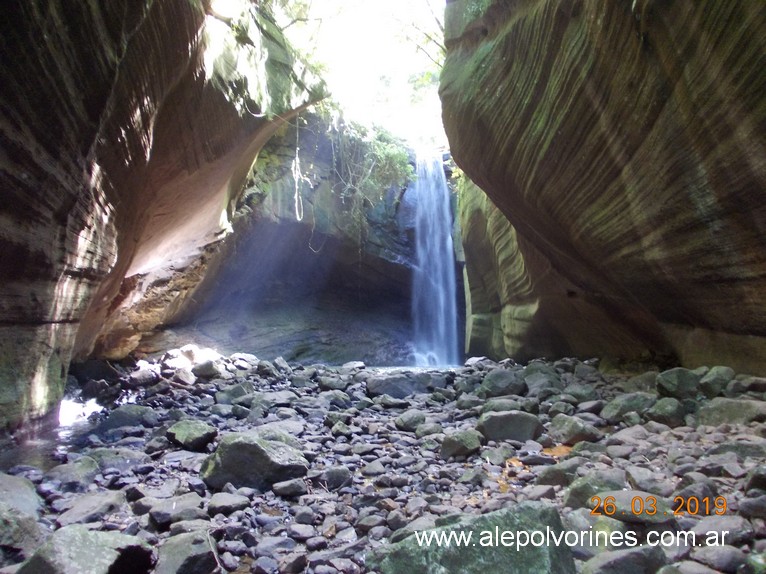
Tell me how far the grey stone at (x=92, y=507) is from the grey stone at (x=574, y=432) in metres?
2.96

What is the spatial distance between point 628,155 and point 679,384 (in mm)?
1874

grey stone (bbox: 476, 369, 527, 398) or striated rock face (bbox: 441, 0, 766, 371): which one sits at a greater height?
striated rock face (bbox: 441, 0, 766, 371)

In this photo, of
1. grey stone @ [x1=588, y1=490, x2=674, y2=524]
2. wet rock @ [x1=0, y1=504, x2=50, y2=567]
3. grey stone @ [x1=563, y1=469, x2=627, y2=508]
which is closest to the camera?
grey stone @ [x1=588, y1=490, x2=674, y2=524]

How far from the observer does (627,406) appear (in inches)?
159


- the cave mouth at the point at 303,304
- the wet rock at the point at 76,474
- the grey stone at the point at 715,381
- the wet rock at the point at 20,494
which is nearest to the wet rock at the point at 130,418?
the wet rock at the point at 76,474

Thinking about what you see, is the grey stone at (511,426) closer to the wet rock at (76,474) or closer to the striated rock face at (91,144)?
the wet rock at (76,474)

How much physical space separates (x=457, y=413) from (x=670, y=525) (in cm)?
315

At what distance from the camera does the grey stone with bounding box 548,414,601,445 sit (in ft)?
12.0

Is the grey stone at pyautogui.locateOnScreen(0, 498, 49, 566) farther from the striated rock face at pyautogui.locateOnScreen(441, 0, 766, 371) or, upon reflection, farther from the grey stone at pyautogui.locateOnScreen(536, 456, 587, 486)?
the striated rock face at pyautogui.locateOnScreen(441, 0, 766, 371)

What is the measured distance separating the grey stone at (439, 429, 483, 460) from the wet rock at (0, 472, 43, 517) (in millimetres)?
2476

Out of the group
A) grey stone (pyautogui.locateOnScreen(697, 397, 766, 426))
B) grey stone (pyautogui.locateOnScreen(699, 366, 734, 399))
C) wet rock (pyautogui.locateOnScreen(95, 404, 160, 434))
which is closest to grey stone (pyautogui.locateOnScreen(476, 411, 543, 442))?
grey stone (pyautogui.locateOnScreen(697, 397, 766, 426))

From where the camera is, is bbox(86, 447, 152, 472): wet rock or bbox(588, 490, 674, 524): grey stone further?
bbox(86, 447, 152, 472): wet rock

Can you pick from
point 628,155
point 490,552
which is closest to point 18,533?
point 490,552

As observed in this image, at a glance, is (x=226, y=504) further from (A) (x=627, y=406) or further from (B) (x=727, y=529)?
(A) (x=627, y=406)
